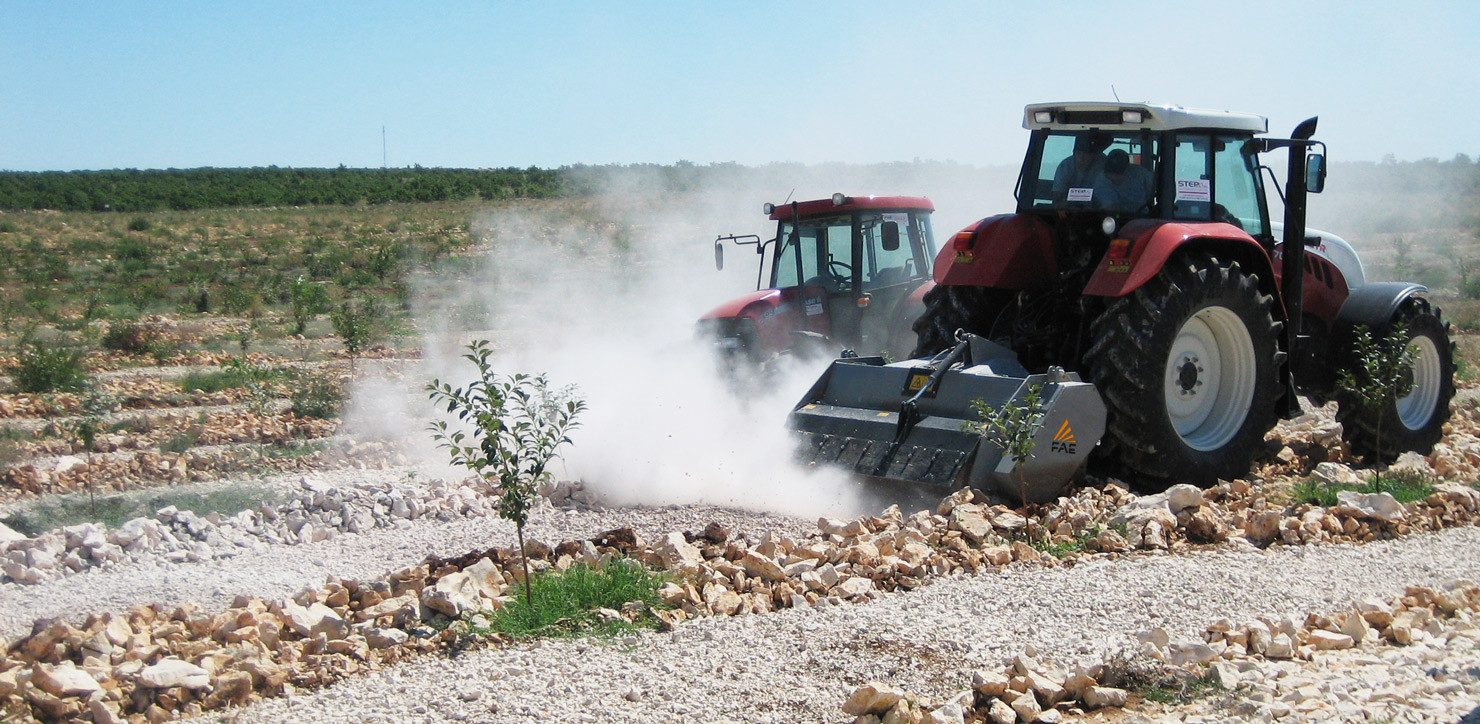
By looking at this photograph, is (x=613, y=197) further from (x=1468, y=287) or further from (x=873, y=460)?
(x=873, y=460)

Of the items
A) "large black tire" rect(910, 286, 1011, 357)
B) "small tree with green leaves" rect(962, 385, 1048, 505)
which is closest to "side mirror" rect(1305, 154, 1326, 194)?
"large black tire" rect(910, 286, 1011, 357)

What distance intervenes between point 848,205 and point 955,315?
266 cm

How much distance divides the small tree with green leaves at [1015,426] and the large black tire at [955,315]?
1.59m

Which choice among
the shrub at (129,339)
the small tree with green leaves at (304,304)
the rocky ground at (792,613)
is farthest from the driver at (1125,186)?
the shrub at (129,339)

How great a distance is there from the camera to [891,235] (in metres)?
11.3

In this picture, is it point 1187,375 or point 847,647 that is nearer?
→ point 847,647

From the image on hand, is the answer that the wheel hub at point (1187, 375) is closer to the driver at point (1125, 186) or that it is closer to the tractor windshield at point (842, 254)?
the driver at point (1125, 186)

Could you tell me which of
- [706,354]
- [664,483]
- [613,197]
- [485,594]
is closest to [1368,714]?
[485,594]

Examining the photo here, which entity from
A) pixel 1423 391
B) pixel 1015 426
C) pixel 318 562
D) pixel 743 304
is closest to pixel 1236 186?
pixel 1423 391

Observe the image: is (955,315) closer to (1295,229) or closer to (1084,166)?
(1084,166)

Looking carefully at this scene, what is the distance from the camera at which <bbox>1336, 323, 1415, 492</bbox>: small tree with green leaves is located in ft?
28.1

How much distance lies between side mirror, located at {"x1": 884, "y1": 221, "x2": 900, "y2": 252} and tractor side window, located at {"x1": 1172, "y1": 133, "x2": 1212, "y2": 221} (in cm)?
315

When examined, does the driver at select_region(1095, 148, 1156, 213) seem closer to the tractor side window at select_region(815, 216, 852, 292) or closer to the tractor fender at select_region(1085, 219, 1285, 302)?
the tractor fender at select_region(1085, 219, 1285, 302)

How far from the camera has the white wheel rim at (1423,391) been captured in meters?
9.90
